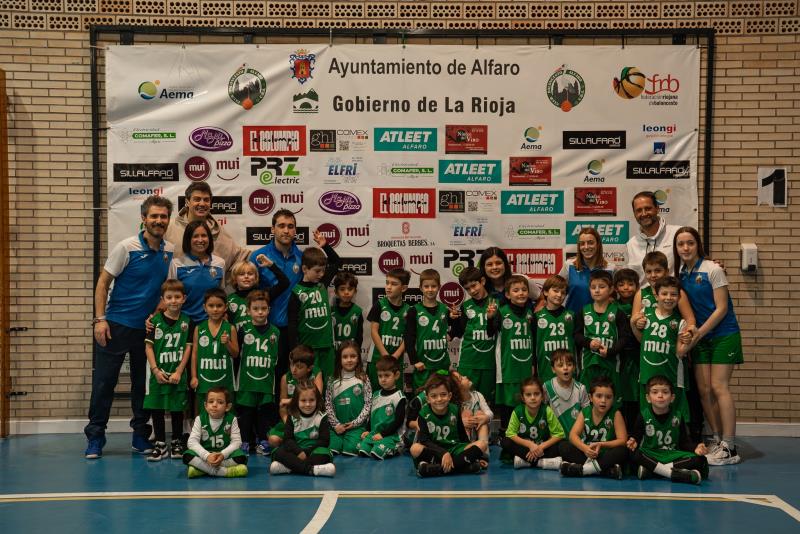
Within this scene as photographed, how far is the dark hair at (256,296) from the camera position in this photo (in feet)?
25.0

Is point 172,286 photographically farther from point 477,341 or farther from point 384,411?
point 477,341

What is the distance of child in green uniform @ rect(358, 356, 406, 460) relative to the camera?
7531 mm

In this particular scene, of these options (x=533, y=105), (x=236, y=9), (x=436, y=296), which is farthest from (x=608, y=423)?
(x=236, y=9)

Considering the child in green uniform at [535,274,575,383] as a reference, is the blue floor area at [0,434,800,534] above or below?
below

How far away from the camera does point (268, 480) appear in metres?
6.70

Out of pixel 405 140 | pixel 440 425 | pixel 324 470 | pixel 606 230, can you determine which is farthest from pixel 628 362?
pixel 405 140

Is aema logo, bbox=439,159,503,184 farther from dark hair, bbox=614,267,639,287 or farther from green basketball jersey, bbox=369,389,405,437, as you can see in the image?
green basketball jersey, bbox=369,389,405,437

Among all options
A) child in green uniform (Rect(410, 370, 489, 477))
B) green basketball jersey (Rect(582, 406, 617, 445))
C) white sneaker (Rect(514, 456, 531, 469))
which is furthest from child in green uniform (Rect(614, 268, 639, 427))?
child in green uniform (Rect(410, 370, 489, 477))

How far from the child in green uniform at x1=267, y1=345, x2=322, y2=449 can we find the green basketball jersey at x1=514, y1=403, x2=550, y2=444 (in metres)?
1.85

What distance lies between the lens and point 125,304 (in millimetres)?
7633

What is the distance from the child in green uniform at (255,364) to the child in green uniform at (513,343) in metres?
2.07

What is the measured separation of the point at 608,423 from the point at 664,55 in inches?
163

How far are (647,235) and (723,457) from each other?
2.13 meters

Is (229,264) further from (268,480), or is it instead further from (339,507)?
(339,507)
